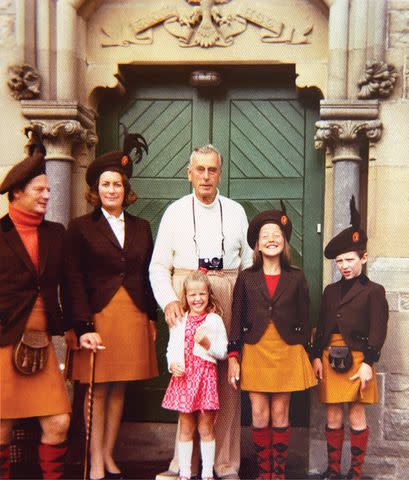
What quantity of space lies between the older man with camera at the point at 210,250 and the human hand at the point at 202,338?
24 cm

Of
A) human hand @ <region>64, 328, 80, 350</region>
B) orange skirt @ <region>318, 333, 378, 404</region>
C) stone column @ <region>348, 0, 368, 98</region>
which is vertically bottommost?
orange skirt @ <region>318, 333, 378, 404</region>

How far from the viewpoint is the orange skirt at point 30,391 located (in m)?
4.48

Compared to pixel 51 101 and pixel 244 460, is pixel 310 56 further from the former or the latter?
pixel 244 460

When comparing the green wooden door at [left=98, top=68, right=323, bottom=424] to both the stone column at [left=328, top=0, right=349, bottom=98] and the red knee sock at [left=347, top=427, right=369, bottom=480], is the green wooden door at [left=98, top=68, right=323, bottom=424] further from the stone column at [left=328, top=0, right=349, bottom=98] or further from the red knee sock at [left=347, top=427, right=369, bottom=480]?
the red knee sock at [left=347, top=427, right=369, bottom=480]

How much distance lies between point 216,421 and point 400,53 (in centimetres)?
267

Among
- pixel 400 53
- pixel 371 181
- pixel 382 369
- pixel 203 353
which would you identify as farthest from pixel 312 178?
pixel 203 353

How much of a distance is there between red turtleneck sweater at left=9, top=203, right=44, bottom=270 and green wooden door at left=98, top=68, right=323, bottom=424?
1.82 m

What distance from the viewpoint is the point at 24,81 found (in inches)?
234

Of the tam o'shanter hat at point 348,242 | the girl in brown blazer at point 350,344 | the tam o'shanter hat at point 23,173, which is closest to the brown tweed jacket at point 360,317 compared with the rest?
the girl in brown blazer at point 350,344

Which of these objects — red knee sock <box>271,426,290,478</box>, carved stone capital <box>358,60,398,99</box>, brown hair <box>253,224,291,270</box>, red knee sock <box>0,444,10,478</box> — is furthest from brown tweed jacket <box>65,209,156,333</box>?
carved stone capital <box>358,60,398,99</box>

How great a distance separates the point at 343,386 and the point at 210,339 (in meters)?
0.85

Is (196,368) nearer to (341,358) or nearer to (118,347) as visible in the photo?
(118,347)

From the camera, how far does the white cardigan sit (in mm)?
4930

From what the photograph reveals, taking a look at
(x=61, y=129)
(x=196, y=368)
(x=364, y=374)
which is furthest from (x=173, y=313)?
(x=61, y=129)
